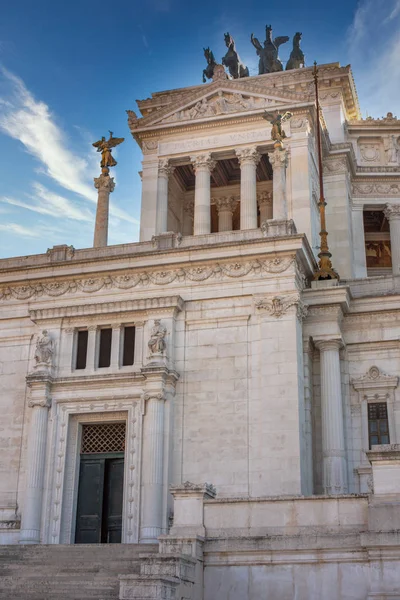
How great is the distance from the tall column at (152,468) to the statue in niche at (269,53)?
2708cm

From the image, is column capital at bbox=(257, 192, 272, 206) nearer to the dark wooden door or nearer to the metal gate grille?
the metal gate grille

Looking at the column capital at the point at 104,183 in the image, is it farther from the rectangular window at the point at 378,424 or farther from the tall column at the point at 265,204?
the rectangular window at the point at 378,424

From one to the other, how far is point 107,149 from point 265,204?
38.2 ft

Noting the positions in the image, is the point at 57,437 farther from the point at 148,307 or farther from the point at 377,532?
the point at 377,532

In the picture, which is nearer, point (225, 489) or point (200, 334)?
point (225, 489)

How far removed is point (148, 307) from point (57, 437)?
578cm

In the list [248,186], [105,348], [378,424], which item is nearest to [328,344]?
[378,424]

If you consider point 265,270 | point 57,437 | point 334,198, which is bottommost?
point 57,437

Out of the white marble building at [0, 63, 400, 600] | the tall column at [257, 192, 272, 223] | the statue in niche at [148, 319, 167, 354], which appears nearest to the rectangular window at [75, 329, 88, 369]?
the white marble building at [0, 63, 400, 600]

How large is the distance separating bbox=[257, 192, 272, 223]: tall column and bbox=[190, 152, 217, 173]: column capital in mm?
4064

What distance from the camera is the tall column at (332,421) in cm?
2992

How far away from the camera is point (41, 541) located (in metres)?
28.8

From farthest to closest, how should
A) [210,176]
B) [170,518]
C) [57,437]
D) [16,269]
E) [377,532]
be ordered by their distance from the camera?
[210,176], [16,269], [57,437], [170,518], [377,532]

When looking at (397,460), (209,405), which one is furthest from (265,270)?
(397,460)
